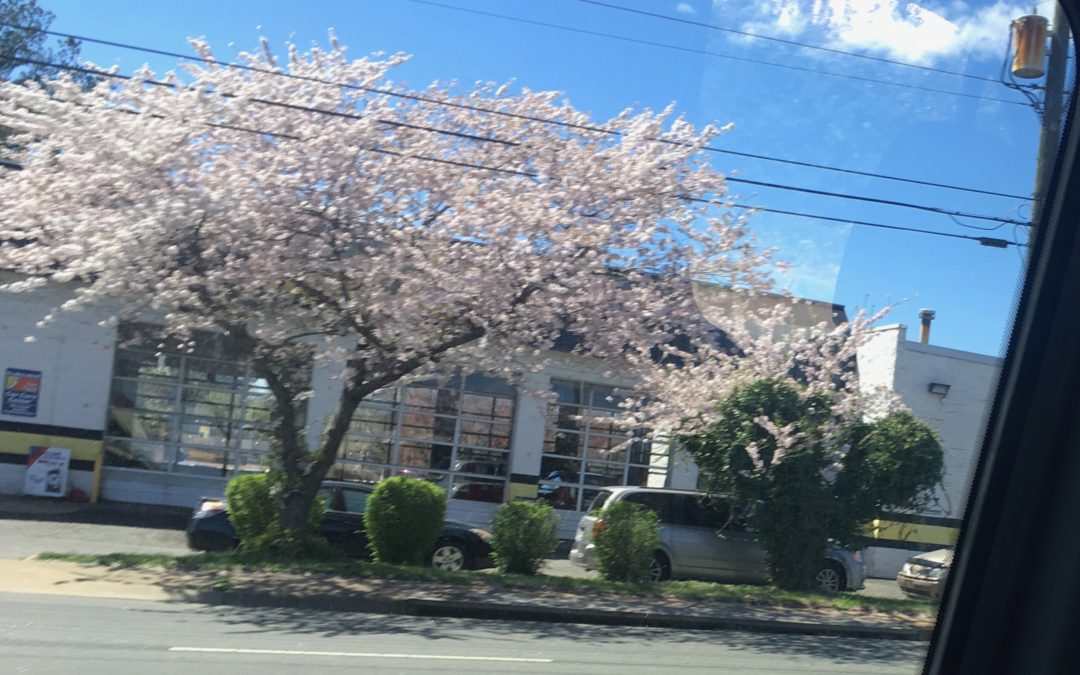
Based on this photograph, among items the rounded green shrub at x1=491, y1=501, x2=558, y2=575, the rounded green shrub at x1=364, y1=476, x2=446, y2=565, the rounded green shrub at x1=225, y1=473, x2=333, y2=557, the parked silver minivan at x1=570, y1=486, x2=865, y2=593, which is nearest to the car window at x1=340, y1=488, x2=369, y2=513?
the rounded green shrub at x1=225, y1=473, x2=333, y2=557

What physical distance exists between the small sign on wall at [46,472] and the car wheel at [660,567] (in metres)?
12.8

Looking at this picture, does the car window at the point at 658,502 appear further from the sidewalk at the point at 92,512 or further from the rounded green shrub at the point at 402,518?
the sidewalk at the point at 92,512

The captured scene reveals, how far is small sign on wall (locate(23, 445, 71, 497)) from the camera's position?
21.5 metres

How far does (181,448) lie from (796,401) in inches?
563

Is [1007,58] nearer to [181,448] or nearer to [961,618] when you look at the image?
[961,618]

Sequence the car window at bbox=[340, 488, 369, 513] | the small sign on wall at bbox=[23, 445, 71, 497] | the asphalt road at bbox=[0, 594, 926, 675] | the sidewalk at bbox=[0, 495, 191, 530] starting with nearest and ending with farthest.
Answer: the asphalt road at bbox=[0, 594, 926, 675] → the car window at bbox=[340, 488, 369, 513] → the sidewalk at bbox=[0, 495, 191, 530] → the small sign on wall at bbox=[23, 445, 71, 497]

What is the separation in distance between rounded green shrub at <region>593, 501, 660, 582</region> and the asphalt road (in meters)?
3.20

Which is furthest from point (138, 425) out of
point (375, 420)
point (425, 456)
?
point (425, 456)

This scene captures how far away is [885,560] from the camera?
20.9 meters

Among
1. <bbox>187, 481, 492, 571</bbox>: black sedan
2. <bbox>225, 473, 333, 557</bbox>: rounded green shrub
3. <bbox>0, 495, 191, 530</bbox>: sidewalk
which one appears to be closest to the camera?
<bbox>225, 473, 333, 557</bbox>: rounded green shrub

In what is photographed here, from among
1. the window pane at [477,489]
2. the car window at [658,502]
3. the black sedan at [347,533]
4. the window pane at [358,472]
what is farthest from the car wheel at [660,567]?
the window pane at [358,472]

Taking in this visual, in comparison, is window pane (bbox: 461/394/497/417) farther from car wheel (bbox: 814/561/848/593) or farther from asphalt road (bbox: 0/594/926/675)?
asphalt road (bbox: 0/594/926/675)

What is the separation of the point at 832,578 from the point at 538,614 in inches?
269

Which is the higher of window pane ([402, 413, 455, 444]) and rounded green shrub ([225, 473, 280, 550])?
window pane ([402, 413, 455, 444])
